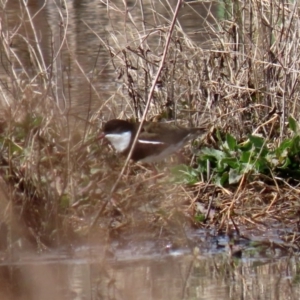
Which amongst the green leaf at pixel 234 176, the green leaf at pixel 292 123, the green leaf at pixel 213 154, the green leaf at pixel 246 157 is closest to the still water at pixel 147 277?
the green leaf at pixel 234 176

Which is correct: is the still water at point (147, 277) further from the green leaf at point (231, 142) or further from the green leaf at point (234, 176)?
the green leaf at point (231, 142)

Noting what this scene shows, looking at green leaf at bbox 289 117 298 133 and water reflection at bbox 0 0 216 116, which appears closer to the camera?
water reflection at bbox 0 0 216 116

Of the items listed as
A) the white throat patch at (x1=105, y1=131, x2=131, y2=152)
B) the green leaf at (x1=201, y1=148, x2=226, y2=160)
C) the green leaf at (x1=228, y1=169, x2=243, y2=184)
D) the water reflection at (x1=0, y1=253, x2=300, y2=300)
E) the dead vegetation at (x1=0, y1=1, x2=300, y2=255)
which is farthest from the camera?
the green leaf at (x1=201, y1=148, x2=226, y2=160)

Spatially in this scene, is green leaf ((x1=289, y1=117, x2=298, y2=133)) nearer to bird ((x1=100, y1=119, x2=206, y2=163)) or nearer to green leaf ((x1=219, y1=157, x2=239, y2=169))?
green leaf ((x1=219, y1=157, x2=239, y2=169))

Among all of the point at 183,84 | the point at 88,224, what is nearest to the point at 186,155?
the point at 183,84

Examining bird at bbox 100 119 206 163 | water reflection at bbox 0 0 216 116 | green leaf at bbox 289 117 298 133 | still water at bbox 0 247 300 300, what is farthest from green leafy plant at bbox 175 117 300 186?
still water at bbox 0 247 300 300

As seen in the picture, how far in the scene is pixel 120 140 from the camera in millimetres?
5629

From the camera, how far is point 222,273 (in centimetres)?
455

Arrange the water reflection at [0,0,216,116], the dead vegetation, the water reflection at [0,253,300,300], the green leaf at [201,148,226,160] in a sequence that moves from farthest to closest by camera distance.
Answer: the green leaf at [201,148,226,160], the water reflection at [0,0,216,116], the dead vegetation, the water reflection at [0,253,300,300]

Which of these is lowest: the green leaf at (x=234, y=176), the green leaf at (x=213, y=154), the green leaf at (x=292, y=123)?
the green leaf at (x=234, y=176)

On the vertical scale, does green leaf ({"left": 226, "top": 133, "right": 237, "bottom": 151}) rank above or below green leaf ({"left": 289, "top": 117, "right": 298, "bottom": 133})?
below

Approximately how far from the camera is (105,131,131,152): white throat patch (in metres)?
5.68

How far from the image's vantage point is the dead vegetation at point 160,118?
482 cm

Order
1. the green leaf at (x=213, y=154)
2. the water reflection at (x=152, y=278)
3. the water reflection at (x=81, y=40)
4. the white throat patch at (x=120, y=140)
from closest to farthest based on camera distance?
the water reflection at (x=152, y=278) → the water reflection at (x=81, y=40) → the white throat patch at (x=120, y=140) → the green leaf at (x=213, y=154)
